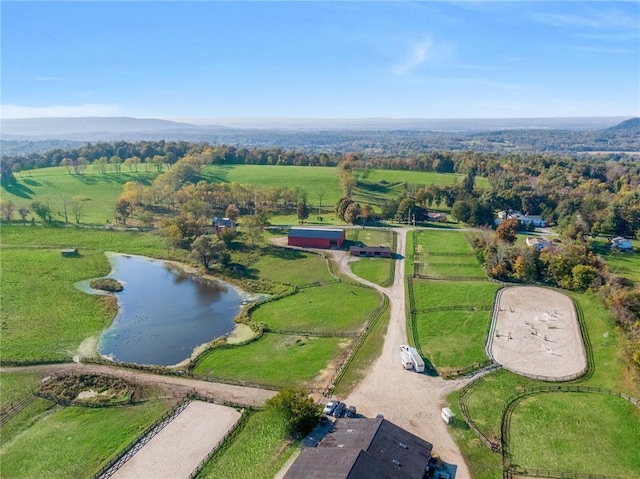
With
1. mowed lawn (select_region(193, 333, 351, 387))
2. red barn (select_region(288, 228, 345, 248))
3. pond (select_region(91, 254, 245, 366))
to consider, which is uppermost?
red barn (select_region(288, 228, 345, 248))

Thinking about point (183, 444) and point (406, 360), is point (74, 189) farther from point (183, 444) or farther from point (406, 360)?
point (406, 360)

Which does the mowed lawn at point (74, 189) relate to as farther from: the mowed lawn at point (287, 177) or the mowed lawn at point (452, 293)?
the mowed lawn at point (452, 293)

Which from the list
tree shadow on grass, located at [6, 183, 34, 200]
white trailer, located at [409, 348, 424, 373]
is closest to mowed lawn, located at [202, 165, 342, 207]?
tree shadow on grass, located at [6, 183, 34, 200]

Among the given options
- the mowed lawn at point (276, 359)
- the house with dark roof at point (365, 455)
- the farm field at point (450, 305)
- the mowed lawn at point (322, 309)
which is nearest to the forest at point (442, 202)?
the farm field at point (450, 305)

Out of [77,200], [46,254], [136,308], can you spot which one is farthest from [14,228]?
[136,308]

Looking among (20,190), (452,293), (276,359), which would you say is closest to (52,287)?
(276,359)

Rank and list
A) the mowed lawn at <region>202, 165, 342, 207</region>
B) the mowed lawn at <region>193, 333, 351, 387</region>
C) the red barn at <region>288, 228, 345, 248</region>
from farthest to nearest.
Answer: the mowed lawn at <region>202, 165, 342, 207</region>
the red barn at <region>288, 228, 345, 248</region>
the mowed lawn at <region>193, 333, 351, 387</region>

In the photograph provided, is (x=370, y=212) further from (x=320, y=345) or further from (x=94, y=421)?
(x=94, y=421)

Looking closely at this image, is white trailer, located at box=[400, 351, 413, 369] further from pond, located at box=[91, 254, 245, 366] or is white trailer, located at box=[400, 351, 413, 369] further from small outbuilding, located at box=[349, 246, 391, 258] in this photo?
small outbuilding, located at box=[349, 246, 391, 258]
